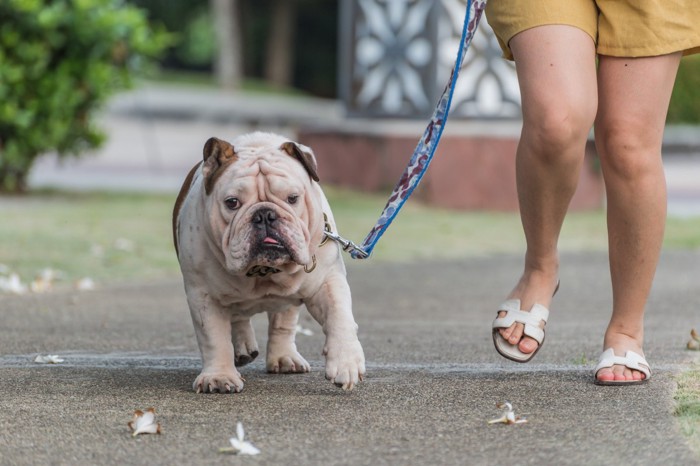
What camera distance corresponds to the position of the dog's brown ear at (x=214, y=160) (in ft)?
12.0

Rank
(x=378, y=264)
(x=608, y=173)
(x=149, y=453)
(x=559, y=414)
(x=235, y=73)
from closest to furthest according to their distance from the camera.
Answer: (x=149, y=453), (x=559, y=414), (x=608, y=173), (x=378, y=264), (x=235, y=73)

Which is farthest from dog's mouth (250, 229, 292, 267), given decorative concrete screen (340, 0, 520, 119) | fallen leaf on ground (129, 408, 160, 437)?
decorative concrete screen (340, 0, 520, 119)

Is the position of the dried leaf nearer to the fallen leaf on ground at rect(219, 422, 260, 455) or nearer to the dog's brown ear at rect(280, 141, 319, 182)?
the dog's brown ear at rect(280, 141, 319, 182)

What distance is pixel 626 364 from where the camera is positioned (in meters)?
3.80

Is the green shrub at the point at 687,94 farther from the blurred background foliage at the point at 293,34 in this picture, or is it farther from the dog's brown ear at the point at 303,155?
the blurred background foliage at the point at 293,34

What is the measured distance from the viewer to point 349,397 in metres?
3.67

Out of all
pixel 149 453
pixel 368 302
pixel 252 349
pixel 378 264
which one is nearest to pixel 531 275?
pixel 252 349

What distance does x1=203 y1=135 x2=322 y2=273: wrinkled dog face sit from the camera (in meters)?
3.52

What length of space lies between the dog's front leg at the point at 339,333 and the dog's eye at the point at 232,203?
0.40 m

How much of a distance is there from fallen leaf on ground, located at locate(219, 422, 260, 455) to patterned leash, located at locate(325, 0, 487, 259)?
1.17 metres

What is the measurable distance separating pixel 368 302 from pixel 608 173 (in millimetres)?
2692

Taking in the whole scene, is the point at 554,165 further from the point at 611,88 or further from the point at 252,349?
the point at 252,349

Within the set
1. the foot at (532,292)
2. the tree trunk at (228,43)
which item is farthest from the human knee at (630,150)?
the tree trunk at (228,43)

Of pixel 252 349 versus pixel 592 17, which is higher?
pixel 592 17
